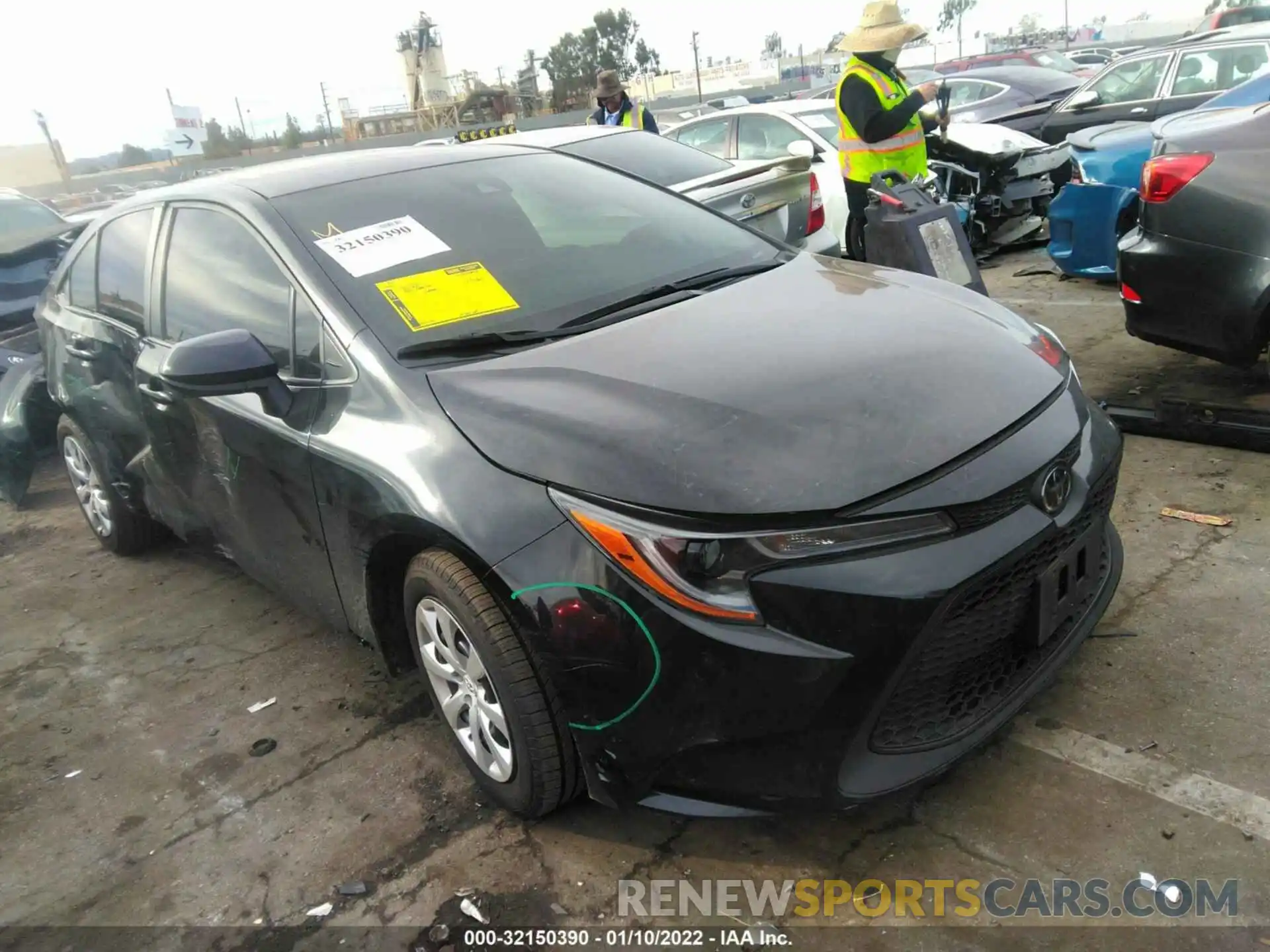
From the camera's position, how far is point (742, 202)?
5.38m

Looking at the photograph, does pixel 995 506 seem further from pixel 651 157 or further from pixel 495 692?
pixel 651 157

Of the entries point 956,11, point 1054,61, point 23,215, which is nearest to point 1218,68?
point 23,215

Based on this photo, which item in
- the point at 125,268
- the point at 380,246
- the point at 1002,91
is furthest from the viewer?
the point at 1002,91

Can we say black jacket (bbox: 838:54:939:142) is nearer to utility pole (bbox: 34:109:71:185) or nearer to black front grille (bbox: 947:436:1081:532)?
black front grille (bbox: 947:436:1081:532)

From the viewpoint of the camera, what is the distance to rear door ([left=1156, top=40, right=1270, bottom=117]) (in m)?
7.67

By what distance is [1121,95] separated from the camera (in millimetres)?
8883

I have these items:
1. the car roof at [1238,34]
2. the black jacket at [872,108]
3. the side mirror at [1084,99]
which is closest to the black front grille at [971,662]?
the black jacket at [872,108]

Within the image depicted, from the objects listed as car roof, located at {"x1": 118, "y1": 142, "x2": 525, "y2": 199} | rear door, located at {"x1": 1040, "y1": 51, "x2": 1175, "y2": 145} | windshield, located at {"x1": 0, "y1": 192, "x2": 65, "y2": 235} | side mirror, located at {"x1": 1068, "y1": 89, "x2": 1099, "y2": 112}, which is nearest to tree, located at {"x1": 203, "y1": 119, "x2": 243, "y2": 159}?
windshield, located at {"x1": 0, "y1": 192, "x2": 65, "y2": 235}

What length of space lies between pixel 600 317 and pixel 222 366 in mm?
993

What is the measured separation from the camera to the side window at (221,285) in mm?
2709

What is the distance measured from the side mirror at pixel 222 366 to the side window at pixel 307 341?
72 millimetres

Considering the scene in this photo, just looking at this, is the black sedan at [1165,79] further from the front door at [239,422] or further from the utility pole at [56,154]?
the utility pole at [56,154]

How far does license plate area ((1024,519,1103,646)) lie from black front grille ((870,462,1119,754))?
2 cm

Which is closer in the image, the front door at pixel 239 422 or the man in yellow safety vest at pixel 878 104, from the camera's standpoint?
the front door at pixel 239 422
